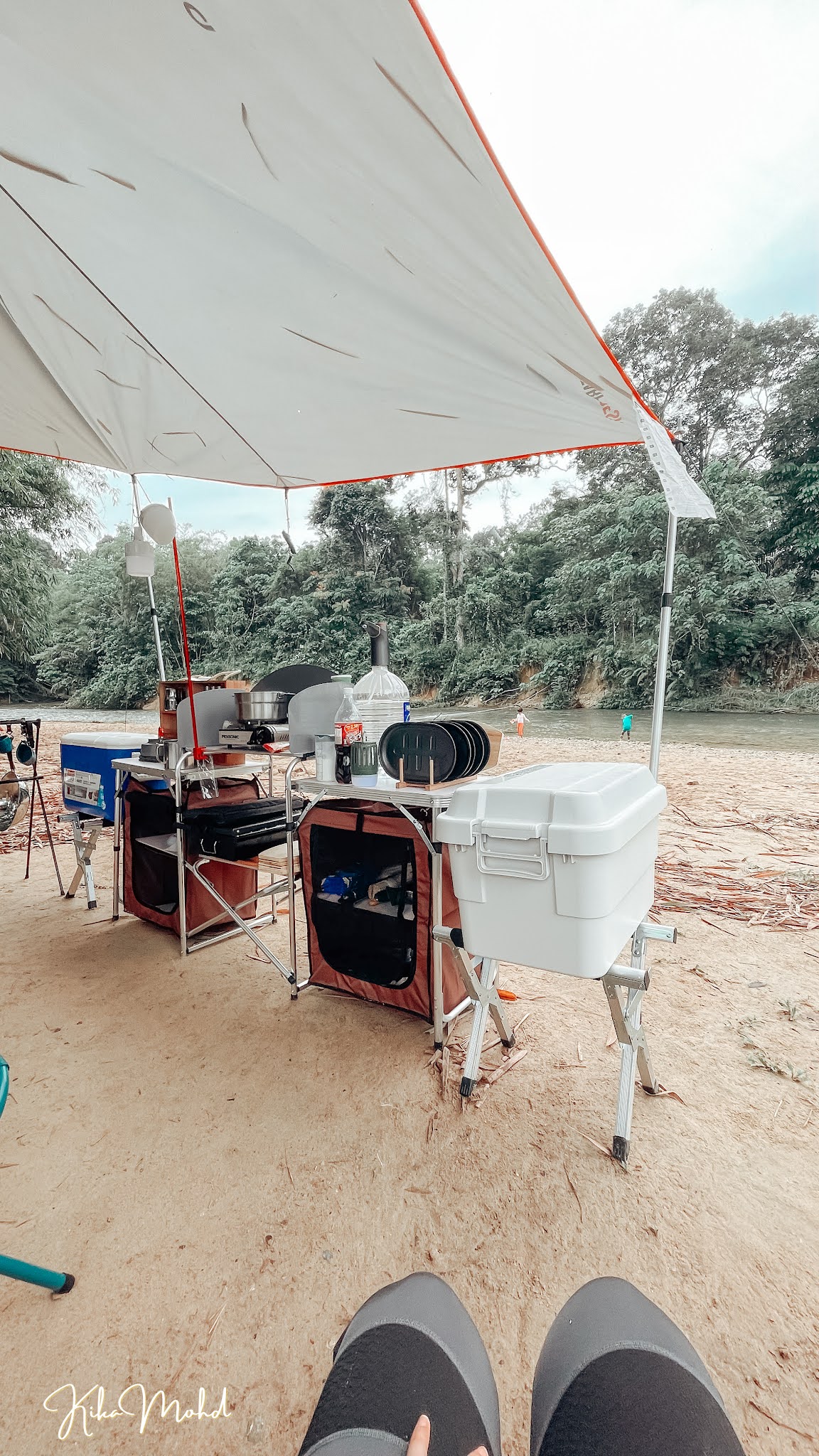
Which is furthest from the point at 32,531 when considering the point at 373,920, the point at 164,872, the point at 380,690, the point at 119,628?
the point at 373,920

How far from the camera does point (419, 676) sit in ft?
41.7

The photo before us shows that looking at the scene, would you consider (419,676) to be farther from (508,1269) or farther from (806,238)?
(508,1269)

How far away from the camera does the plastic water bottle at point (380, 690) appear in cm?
209

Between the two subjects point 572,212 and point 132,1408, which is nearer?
point 132,1408

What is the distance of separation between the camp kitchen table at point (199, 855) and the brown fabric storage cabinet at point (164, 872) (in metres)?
0.03

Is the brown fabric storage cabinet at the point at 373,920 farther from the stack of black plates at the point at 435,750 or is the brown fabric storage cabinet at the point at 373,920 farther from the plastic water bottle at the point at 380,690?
the plastic water bottle at the point at 380,690

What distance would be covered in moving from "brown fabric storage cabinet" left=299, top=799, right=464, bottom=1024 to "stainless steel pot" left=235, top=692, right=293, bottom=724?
0.54 m

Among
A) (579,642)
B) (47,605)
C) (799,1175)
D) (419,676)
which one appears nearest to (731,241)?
(579,642)

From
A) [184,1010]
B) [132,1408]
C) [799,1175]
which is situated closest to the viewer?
[132,1408]

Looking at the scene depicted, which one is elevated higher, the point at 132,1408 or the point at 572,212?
the point at 572,212

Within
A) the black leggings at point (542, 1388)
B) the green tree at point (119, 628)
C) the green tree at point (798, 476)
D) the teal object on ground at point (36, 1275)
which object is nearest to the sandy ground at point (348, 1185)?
the teal object on ground at point (36, 1275)

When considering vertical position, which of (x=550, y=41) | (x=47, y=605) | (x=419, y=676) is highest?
(x=550, y=41)

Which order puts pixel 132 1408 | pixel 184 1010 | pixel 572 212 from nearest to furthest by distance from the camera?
pixel 132 1408, pixel 184 1010, pixel 572 212

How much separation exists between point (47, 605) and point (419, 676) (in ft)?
21.2
